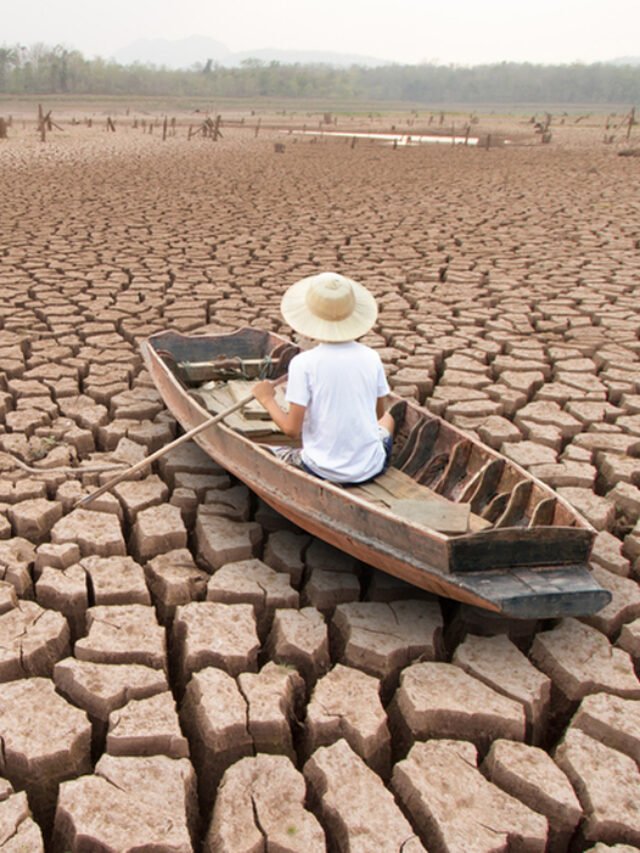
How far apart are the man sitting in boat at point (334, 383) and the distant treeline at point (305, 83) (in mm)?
76399

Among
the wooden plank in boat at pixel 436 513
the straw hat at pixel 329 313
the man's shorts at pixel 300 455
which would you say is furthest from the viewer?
the man's shorts at pixel 300 455

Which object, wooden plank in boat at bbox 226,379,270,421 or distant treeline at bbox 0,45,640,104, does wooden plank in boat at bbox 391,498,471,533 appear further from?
distant treeline at bbox 0,45,640,104

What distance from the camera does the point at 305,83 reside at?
98812mm

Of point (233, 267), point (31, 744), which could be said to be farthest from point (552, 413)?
point (233, 267)

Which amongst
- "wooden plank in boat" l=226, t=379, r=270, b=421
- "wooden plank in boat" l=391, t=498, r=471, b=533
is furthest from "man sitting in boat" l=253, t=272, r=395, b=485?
"wooden plank in boat" l=226, t=379, r=270, b=421

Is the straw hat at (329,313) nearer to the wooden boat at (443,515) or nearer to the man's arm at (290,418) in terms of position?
the man's arm at (290,418)

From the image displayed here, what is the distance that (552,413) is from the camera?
188 inches

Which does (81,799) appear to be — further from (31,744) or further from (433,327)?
(433,327)

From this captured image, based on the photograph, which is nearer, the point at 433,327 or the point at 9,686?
the point at 9,686

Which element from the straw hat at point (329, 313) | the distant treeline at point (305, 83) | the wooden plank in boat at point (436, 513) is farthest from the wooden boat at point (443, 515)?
the distant treeline at point (305, 83)

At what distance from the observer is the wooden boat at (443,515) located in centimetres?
264

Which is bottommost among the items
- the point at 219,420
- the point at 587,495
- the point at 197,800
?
the point at 197,800

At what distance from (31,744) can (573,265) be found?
25.2 ft

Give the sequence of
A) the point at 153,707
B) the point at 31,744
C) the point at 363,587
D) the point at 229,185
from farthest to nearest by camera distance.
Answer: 1. the point at 229,185
2. the point at 363,587
3. the point at 153,707
4. the point at 31,744
